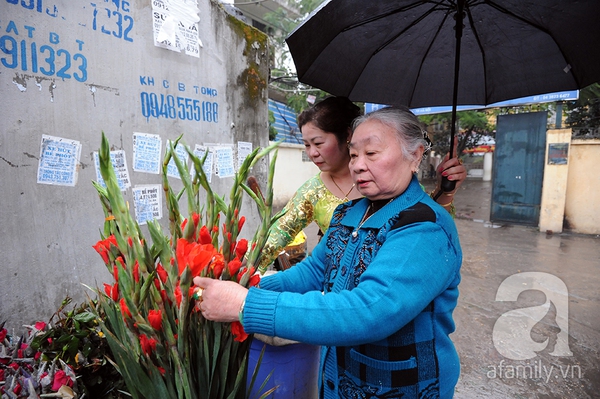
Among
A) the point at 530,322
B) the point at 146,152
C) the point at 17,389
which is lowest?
the point at 530,322

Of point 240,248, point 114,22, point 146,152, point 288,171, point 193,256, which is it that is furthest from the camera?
point 288,171

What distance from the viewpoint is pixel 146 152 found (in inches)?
89.0

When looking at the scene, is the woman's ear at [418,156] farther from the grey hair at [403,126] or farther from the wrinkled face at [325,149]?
the wrinkled face at [325,149]

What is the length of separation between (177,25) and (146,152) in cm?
92

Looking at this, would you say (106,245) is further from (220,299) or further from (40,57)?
(40,57)

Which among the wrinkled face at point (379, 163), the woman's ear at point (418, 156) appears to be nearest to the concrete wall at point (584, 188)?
the woman's ear at point (418, 156)

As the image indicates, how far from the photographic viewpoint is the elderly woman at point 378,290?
81cm

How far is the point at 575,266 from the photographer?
4.97m

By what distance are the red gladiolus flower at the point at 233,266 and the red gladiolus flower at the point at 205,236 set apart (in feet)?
0.22

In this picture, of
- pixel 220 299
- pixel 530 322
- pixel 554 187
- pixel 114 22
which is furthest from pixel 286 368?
pixel 554 187

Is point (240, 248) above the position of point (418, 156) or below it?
below

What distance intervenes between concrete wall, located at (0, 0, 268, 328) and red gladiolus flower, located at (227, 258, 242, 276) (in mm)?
1383

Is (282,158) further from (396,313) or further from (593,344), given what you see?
(396,313)

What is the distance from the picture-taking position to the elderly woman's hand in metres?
0.75
